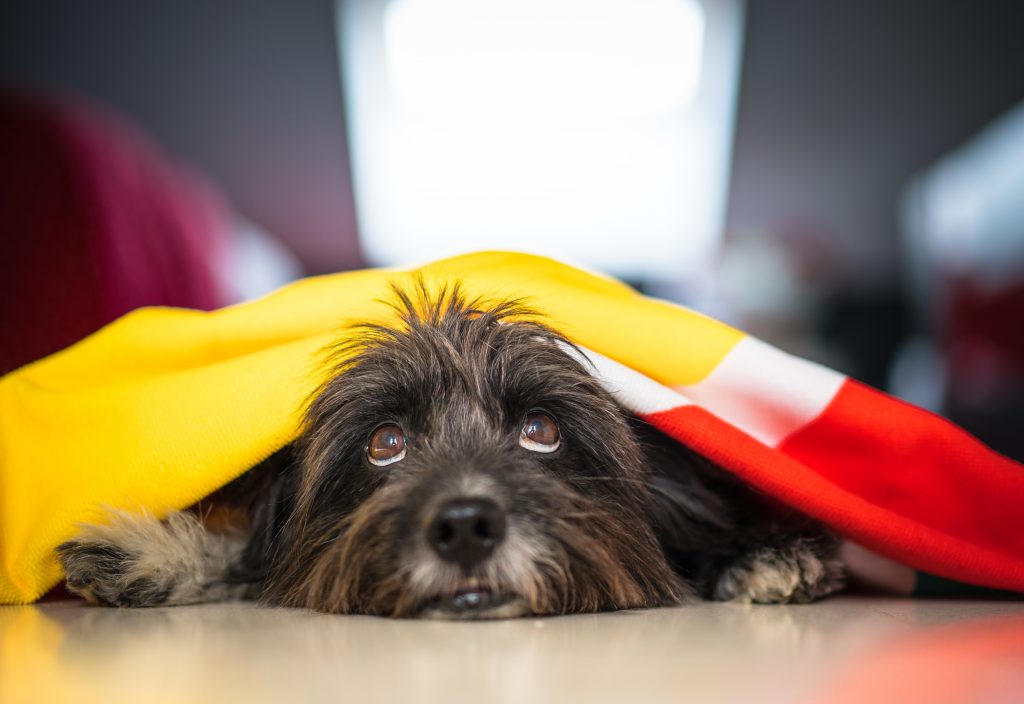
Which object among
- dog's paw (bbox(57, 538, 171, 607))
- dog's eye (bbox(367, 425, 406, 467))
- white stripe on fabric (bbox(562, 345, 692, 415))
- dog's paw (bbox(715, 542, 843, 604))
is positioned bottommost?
dog's paw (bbox(715, 542, 843, 604))

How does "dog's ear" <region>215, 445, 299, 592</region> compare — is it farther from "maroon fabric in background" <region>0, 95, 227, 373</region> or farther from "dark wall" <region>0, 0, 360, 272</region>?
"dark wall" <region>0, 0, 360, 272</region>

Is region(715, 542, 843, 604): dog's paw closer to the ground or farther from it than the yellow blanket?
closer to the ground

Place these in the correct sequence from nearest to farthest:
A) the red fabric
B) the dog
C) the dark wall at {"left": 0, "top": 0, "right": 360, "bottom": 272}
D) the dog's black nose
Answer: the dog's black nose < the dog < the red fabric < the dark wall at {"left": 0, "top": 0, "right": 360, "bottom": 272}

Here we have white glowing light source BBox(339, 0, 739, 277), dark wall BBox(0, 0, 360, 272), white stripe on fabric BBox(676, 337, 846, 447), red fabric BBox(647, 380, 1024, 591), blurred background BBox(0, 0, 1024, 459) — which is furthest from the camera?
white glowing light source BBox(339, 0, 739, 277)

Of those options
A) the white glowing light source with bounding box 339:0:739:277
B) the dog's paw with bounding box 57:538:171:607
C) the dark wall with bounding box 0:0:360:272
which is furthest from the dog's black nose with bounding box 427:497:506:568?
the white glowing light source with bounding box 339:0:739:277

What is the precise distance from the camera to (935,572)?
78.7 inches

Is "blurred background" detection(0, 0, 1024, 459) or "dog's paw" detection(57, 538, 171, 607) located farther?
"blurred background" detection(0, 0, 1024, 459)

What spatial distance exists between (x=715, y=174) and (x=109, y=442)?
28.6ft

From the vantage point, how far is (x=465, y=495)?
1703mm

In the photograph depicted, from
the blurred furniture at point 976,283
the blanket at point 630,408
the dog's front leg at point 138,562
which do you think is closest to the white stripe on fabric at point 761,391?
the blanket at point 630,408

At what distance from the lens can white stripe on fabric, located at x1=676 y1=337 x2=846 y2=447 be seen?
6.99 ft

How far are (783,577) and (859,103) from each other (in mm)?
7967

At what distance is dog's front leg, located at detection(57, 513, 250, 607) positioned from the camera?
1976 millimetres

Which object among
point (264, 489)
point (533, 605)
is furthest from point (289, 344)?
point (533, 605)
